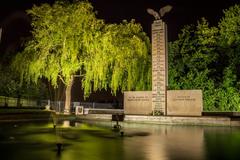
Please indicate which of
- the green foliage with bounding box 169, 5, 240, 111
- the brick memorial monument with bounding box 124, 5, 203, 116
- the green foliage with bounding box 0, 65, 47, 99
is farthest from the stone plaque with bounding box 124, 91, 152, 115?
the green foliage with bounding box 0, 65, 47, 99

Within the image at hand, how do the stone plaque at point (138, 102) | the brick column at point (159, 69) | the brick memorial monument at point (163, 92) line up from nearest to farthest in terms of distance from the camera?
the brick memorial monument at point (163, 92) → the brick column at point (159, 69) → the stone plaque at point (138, 102)

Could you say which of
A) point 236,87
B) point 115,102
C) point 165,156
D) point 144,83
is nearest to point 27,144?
point 165,156

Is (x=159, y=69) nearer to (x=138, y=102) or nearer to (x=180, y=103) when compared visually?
(x=180, y=103)

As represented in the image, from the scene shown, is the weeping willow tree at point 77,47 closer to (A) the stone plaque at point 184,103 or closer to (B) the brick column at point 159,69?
(B) the brick column at point 159,69

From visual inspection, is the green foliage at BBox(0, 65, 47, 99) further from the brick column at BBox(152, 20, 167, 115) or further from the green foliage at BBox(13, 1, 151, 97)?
the brick column at BBox(152, 20, 167, 115)

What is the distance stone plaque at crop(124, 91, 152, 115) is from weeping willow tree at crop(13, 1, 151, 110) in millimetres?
2034

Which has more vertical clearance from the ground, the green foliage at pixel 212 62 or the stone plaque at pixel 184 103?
the green foliage at pixel 212 62

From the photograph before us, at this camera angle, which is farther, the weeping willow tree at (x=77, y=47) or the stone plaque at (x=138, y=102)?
the weeping willow tree at (x=77, y=47)

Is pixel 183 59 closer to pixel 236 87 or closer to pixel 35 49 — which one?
pixel 236 87

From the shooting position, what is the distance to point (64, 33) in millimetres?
26328

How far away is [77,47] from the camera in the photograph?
26.5 m

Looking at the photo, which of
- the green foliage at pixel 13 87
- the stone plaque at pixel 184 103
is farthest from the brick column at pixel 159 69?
the green foliage at pixel 13 87

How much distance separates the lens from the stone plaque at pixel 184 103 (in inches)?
937

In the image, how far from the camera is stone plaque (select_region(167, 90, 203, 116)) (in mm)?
23797
